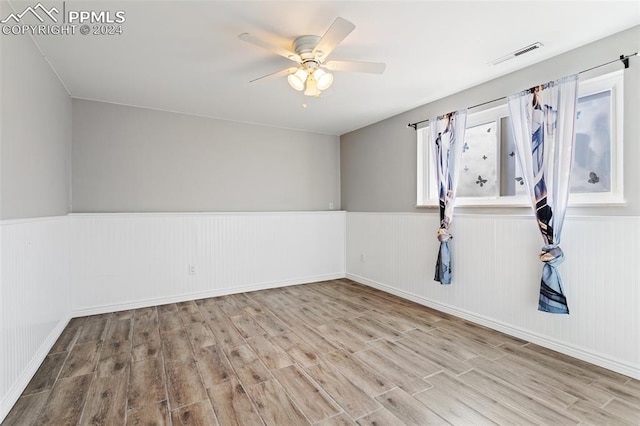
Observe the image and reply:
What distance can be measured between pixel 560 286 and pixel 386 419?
69.2 inches

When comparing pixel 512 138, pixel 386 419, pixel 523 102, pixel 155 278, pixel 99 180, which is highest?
pixel 523 102

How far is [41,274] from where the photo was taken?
2.34m

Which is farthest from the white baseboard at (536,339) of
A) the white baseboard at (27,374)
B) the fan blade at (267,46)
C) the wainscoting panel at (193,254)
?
the white baseboard at (27,374)

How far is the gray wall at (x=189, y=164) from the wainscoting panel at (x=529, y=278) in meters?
1.69

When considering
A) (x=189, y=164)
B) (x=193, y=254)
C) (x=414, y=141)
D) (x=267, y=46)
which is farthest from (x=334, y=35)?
(x=193, y=254)

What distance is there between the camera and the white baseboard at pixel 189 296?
11.1 ft

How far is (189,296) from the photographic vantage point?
12.7ft

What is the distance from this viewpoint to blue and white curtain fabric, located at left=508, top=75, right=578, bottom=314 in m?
2.36

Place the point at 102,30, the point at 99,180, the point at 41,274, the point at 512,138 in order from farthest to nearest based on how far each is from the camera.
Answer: the point at 99,180, the point at 512,138, the point at 41,274, the point at 102,30

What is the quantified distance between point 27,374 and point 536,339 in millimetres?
3855

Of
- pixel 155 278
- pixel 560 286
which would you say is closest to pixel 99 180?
pixel 155 278

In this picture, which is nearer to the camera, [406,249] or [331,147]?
[406,249]

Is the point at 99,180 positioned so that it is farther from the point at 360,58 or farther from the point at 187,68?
the point at 360,58

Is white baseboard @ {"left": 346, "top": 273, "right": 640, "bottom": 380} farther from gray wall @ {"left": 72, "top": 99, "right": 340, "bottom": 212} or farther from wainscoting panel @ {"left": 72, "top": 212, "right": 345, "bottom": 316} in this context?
gray wall @ {"left": 72, "top": 99, "right": 340, "bottom": 212}
